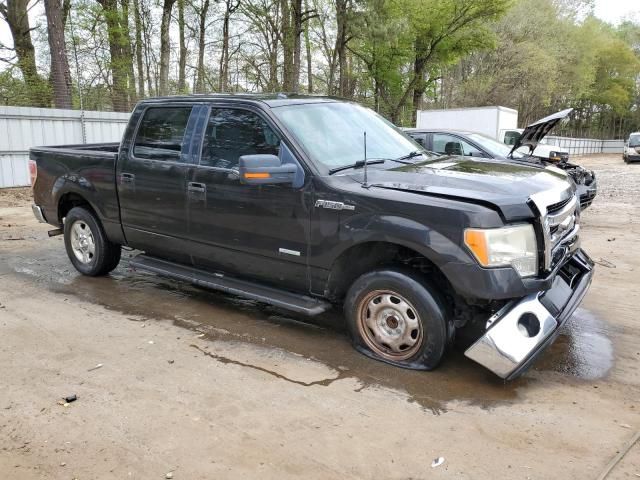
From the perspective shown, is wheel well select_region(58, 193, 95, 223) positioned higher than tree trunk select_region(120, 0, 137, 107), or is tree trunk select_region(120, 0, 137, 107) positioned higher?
tree trunk select_region(120, 0, 137, 107)

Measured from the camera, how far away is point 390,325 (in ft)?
12.4

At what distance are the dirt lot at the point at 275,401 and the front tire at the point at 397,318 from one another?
13 cm

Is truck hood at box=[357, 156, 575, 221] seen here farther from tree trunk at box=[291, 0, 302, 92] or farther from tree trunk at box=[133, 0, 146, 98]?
tree trunk at box=[133, 0, 146, 98]

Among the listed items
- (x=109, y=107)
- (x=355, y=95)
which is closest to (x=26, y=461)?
(x=109, y=107)

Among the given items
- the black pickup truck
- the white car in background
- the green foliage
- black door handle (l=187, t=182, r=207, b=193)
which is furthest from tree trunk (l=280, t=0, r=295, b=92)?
black door handle (l=187, t=182, r=207, b=193)

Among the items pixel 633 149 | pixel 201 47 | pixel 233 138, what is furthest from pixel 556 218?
pixel 633 149

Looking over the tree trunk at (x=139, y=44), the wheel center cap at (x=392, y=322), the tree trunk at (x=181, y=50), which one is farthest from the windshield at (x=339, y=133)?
the tree trunk at (x=181, y=50)

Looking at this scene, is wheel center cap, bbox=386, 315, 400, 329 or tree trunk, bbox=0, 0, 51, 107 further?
tree trunk, bbox=0, 0, 51, 107

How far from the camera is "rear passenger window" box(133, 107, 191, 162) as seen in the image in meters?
4.84

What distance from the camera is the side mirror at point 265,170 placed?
3.69 metres

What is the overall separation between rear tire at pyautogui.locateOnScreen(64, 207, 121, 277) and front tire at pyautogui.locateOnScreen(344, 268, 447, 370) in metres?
3.23

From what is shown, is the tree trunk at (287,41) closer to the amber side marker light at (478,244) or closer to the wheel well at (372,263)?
the wheel well at (372,263)

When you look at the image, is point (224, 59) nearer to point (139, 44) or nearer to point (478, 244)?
point (139, 44)

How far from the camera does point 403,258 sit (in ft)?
12.3
